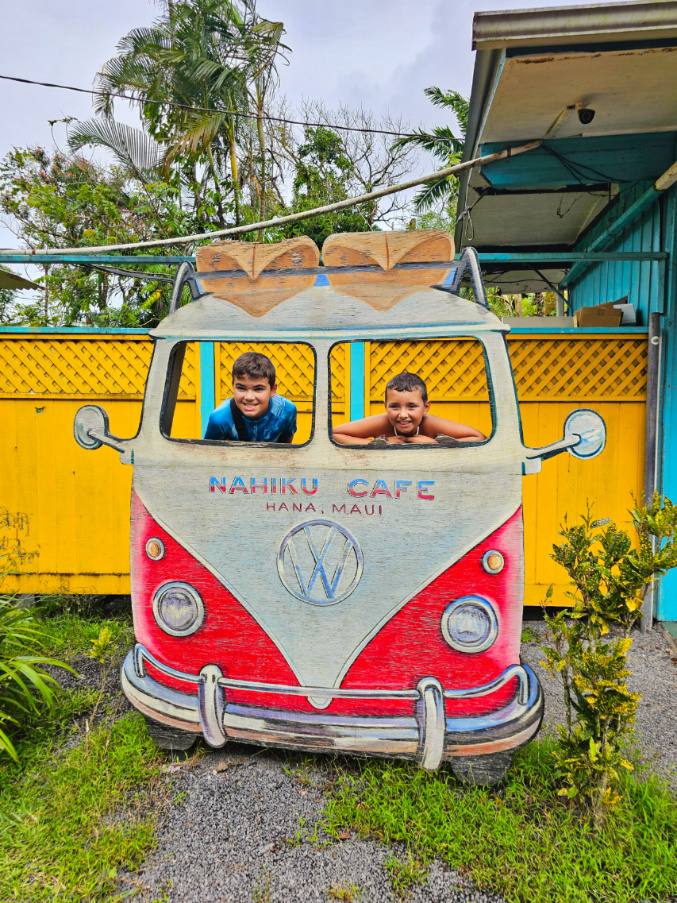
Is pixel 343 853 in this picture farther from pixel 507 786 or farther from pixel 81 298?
pixel 81 298

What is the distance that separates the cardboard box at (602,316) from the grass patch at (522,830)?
3.53 meters

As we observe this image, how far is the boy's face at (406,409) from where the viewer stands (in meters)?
2.30

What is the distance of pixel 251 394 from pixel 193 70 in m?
10.5

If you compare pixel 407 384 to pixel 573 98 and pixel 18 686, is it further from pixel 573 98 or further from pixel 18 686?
pixel 18 686

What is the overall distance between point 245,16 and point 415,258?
12260mm

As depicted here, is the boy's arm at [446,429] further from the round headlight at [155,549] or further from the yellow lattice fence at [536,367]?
the yellow lattice fence at [536,367]

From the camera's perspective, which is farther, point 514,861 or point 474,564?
point 474,564

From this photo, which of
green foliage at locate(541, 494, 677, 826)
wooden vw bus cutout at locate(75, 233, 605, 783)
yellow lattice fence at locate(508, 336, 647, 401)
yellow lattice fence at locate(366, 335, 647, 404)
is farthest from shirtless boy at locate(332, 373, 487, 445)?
yellow lattice fence at locate(508, 336, 647, 401)

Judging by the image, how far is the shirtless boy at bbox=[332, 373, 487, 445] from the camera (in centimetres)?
230

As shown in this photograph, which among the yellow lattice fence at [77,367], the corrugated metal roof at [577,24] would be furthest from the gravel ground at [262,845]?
the corrugated metal roof at [577,24]

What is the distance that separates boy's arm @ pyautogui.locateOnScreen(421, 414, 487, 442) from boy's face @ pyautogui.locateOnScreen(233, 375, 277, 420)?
2.53ft

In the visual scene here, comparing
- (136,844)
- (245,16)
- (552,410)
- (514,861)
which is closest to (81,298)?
(245,16)

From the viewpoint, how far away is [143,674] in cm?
231

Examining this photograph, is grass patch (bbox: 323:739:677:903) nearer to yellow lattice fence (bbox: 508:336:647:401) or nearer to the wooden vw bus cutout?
the wooden vw bus cutout
